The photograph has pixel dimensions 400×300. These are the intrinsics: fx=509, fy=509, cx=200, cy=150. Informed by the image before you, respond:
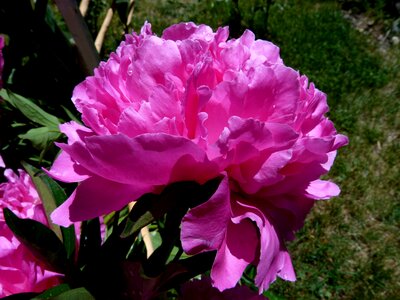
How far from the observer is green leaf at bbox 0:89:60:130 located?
122 centimetres

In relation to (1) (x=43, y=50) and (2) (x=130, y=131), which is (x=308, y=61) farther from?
(2) (x=130, y=131)

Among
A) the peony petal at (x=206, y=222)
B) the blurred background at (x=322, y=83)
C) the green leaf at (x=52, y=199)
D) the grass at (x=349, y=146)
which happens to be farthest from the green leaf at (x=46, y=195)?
the grass at (x=349, y=146)

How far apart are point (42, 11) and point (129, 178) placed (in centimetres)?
86

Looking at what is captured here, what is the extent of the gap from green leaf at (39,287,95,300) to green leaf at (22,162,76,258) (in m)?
0.09

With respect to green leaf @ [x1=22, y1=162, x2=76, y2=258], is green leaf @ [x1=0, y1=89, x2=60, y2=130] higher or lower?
lower

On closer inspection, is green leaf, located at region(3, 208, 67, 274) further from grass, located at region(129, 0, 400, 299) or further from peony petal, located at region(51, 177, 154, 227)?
grass, located at region(129, 0, 400, 299)

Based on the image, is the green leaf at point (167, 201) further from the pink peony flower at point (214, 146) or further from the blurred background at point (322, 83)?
the blurred background at point (322, 83)

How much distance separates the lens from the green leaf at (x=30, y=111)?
1.22m

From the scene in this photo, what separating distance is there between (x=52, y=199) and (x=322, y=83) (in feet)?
7.43

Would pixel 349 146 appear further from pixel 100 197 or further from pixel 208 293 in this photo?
pixel 100 197

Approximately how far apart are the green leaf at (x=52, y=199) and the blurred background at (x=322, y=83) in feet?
1.14

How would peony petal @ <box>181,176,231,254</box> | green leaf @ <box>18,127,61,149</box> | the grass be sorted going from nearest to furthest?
peony petal @ <box>181,176,231,254</box> < green leaf @ <box>18,127,61,149</box> < the grass

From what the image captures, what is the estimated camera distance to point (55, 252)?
22.6 inches

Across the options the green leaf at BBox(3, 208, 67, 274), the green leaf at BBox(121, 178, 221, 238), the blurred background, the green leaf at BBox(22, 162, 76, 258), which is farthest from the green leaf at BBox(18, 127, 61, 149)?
the green leaf at BBox(121, 178, 221, 238)
